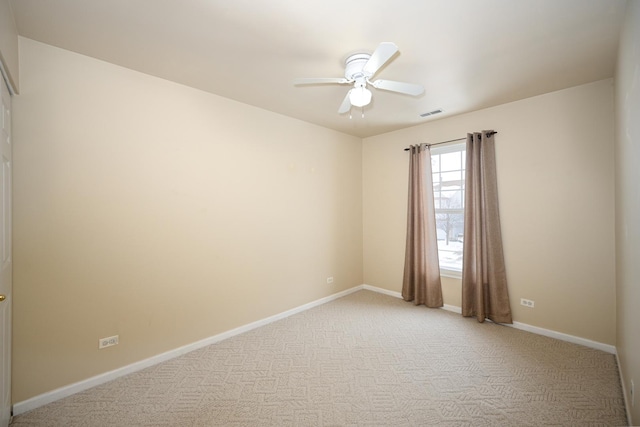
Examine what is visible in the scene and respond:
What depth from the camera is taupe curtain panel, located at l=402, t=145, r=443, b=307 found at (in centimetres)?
398

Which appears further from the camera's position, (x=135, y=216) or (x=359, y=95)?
(x=135, y=216)

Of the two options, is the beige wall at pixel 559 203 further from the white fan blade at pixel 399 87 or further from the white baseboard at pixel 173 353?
the white fan blade at pixel 399 87

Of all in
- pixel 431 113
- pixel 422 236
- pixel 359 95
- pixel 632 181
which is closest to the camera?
pixel 632 181

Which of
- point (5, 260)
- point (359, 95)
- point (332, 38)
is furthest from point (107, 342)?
point (332, 38)

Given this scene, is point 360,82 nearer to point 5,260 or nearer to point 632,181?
point 632,181

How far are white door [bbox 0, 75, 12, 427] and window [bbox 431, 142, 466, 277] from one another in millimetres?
4322

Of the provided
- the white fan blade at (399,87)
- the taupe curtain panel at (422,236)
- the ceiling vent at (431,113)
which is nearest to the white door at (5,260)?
the white fan blade at (399,87)

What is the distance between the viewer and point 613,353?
271 cm

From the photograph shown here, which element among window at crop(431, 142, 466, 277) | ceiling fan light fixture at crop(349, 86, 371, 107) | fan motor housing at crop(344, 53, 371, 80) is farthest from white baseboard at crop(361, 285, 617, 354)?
fan motor housing at crop(344, 53, 371, 80)

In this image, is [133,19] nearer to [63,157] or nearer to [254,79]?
[254,79]

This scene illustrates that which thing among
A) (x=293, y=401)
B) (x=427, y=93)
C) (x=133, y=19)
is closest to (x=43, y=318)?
(x=293, y=401)

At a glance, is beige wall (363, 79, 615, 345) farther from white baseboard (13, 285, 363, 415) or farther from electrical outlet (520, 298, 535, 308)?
white baseboard (13, 285, 363, 415)

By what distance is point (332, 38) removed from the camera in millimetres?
2012

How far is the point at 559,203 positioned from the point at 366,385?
2771 mm
